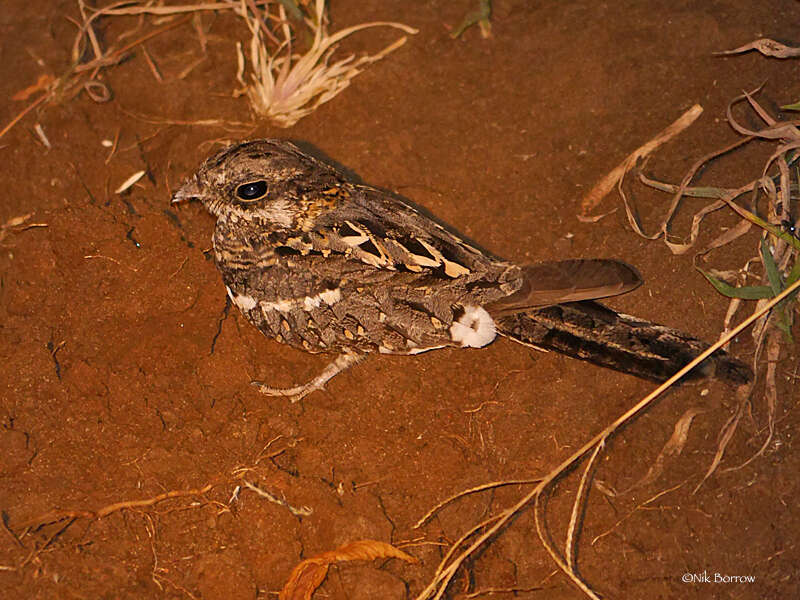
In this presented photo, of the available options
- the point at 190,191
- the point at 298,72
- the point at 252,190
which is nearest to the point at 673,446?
the point at 252,190

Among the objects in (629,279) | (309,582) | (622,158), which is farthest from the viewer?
(622,158)

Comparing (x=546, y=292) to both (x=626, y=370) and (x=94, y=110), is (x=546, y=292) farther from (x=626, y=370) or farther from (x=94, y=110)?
(x=94, y=110)

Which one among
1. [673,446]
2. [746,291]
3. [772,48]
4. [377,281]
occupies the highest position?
[772,48]

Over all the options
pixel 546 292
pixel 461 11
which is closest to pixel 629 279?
pixel 546 292

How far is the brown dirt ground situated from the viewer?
262 centimetres

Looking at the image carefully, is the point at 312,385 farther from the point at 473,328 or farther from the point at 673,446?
the point at 673,446

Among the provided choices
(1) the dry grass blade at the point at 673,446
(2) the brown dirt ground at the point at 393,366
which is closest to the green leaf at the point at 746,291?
(2) the brown dirt ground at the point at 393,366

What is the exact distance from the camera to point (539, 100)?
10.9 ft

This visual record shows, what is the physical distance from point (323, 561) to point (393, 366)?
88 centimetres

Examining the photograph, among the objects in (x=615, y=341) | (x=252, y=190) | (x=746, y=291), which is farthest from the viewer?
(x=746, y=291)

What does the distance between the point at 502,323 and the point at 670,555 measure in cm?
116

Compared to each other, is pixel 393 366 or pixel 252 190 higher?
pixel 252 190

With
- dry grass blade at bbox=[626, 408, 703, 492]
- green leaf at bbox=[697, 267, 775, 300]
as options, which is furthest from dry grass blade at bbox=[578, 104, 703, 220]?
dry grass blade at bbox=[626, 408, 703, 492]

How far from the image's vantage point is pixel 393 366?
2957mm
